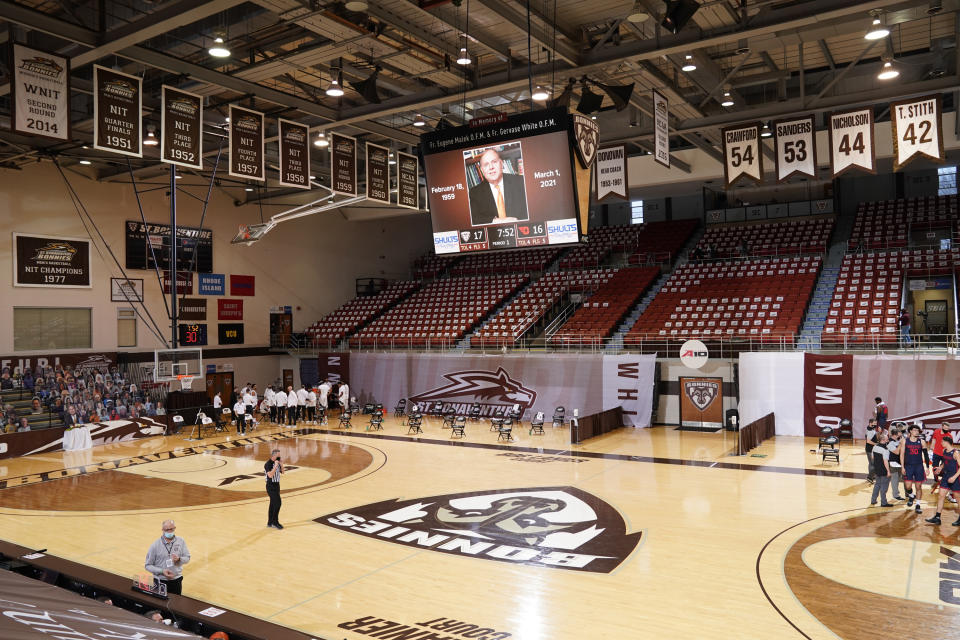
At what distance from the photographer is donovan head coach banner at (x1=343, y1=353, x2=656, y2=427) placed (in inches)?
879

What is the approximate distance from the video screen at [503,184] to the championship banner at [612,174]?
21.5ft

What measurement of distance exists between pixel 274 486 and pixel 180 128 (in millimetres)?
7172

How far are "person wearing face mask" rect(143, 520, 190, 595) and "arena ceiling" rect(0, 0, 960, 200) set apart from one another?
8.25m

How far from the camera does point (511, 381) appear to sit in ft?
80.7

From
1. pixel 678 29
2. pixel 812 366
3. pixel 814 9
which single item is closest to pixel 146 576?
pixel 678 29

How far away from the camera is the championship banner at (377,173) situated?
17.0 m

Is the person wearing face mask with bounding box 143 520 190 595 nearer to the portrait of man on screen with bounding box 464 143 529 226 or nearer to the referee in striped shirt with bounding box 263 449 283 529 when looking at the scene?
the referee in striped shirt with bounding box 263 449 283 529

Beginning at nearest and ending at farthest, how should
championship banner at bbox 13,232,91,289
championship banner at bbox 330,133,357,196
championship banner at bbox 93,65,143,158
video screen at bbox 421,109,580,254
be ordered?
video screen at bbox 421,109,580,254, championship banner at bbox 93,65,143,158, championship banner at bbox 330,133,357,196, championship banner at bbox 13,232,91,289

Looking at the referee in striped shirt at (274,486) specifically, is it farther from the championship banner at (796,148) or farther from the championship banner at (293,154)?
the championship banner at (796,148)

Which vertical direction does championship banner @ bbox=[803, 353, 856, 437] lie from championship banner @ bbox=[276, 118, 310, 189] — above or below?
below

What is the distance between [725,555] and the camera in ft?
32.4

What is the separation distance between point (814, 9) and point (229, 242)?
80.5 ft

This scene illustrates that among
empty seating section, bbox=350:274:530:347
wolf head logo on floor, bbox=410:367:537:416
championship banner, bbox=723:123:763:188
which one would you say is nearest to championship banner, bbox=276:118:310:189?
championship banner, bbox=723:123:763:188

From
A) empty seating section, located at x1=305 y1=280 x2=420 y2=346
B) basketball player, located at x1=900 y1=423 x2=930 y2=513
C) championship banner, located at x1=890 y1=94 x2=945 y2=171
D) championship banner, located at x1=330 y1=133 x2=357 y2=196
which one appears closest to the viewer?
basketball player, located at x1=900 y1=423 x2=930 y2=513
